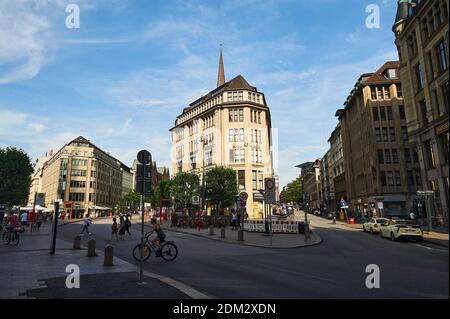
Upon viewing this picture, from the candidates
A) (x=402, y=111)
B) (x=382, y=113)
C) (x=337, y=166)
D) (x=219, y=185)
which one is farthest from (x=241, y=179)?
(x=337, y=166)

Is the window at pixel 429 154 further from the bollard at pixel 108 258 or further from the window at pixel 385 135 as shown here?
the bollard at pixel 108 258

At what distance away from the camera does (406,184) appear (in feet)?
159

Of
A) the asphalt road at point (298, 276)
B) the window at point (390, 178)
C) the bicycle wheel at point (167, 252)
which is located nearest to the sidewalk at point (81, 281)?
the asphalt road at point (298, 276)

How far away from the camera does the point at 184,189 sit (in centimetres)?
4553

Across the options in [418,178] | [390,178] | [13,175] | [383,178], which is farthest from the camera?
[13,175]

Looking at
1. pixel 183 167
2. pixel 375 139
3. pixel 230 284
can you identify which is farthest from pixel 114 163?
pixel 230 284

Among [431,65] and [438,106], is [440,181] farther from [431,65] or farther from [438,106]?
[431,65]

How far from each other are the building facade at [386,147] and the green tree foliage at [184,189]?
26956 millimetres

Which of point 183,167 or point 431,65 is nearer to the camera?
point 431,65

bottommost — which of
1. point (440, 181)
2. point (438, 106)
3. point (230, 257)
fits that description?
point (230, 257)

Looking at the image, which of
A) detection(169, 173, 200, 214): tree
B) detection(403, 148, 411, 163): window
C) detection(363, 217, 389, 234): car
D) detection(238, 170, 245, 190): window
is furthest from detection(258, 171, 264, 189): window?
detection(363, 217, 389, 234): car

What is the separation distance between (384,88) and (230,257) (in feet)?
161

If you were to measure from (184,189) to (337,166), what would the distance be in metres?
49.0

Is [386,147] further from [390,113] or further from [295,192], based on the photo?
[295,192]
